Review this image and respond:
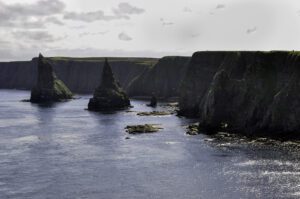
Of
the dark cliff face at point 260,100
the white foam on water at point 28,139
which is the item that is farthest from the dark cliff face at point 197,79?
the white foam on water at point 28,139

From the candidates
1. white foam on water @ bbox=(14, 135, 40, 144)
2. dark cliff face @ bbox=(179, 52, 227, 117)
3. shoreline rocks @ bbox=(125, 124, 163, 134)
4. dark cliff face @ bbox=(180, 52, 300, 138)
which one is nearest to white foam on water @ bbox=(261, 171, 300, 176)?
dark cliff face @ bbox=(180, 52, 300, 138)

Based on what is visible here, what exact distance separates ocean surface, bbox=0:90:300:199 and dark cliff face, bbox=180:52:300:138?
24.3 ft

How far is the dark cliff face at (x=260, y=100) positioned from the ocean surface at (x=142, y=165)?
292 inches

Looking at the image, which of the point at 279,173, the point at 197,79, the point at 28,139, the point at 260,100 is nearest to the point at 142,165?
the point at 279,173

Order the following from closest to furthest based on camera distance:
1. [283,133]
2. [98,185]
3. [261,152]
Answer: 1. [98,185]
2. [261,152]
3. [283,133]

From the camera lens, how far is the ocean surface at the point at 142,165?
256 feet

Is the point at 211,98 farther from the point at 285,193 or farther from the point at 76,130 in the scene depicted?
the point at 285,193

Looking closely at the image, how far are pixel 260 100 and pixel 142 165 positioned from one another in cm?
4544

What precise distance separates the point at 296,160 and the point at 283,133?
72.0ft

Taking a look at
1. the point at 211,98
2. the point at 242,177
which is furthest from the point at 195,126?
the point at 242,177

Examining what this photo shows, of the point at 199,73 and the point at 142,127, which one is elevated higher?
the point at 199,73

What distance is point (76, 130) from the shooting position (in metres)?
146

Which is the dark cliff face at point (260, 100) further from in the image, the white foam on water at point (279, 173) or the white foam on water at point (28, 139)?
the white foam on water at point (28, 139)

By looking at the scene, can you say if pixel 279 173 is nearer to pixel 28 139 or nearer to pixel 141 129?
pixel 141 129
